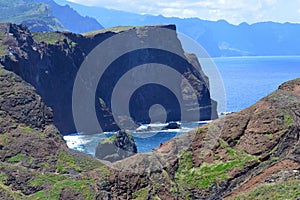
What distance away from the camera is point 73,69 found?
143 metres

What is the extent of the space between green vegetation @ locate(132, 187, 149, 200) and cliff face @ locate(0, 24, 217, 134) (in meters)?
60.9

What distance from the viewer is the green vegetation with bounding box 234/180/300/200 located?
22734 millimetres

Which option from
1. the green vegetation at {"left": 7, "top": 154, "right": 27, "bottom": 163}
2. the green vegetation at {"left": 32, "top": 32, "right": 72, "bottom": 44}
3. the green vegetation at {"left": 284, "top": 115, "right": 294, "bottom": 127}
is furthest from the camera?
the green vegetation at {"left": 32, "top": 32, "right": 72, "bottom": 44}

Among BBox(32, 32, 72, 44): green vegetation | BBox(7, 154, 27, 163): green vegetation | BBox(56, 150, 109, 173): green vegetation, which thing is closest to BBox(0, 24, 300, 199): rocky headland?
BBox(56, 150, 109, 173): green vegetation

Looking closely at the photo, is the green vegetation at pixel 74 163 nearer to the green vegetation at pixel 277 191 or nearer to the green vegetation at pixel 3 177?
the green vegetation at pixel 3 177

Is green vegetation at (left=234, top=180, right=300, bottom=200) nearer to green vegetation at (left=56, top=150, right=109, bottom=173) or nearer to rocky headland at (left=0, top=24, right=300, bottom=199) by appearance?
rocky headland at (left=0, top=24, right=300, bottom=199)

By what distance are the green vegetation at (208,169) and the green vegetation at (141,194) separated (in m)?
2.49

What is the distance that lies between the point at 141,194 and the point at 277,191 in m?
11.2

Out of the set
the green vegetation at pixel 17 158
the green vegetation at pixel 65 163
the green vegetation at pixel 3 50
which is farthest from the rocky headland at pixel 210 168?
the green vegetation at pixel 3 50

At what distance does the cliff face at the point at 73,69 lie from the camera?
377 ft

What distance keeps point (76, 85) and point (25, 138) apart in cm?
9111

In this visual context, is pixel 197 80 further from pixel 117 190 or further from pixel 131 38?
pixel 117 190

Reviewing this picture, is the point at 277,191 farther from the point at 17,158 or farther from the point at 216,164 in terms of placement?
the point at 17,158

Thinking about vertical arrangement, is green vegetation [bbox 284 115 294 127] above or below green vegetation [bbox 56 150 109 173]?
above
